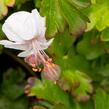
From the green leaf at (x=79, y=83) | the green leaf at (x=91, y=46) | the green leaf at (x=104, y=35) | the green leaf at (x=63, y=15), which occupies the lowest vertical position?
the green leaf at (x=79, y=83)

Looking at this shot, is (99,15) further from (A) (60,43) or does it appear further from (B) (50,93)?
(B) (50,93)

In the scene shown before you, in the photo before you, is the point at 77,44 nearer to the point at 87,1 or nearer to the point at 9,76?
the point at 87,1

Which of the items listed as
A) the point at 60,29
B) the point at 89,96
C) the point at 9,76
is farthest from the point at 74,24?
the point at 9,76

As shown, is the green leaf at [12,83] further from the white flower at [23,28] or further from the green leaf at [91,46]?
the white flower at [23,28]

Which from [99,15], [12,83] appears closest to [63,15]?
[99,15]

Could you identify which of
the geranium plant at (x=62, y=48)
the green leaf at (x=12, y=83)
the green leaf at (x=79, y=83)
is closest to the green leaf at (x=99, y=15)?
the geranium plant at (x=62, y=48)

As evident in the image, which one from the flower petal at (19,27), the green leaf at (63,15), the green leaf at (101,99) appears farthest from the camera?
the green leaf at (101,99)

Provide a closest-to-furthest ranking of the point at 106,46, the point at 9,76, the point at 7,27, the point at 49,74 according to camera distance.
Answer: the point at 7,27, the point at 49,74, the point at 106,46, the point at 9,76

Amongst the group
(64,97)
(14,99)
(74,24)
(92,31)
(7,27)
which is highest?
(7,27)

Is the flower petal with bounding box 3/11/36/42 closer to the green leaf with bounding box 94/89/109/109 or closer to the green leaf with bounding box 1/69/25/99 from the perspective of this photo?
the green leaf with bounding box 94/89/109/109

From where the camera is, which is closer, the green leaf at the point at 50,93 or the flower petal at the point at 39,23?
the flower petal at the point at 39,23

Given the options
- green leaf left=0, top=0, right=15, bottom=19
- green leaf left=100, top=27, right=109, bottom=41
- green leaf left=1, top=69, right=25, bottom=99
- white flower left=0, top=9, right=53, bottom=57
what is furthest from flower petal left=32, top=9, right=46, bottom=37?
green leaf left=1, top=69, right=25, bottom=99
